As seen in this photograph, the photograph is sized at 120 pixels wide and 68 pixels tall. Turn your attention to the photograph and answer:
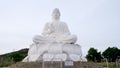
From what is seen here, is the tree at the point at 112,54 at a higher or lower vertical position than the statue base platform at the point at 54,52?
higher

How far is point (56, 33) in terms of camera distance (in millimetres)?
14602

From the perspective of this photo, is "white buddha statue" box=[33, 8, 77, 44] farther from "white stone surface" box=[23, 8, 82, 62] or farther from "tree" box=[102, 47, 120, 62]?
"tree" box=[102, 47, 120, 62]

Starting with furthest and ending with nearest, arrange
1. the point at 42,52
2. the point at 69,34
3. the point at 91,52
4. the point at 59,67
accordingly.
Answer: the point at 91,52 < the point at 69,34 < the point at 42,52 < the point at 59,67

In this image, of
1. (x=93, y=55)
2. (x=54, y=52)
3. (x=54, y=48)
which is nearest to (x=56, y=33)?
(x=54, y=48)

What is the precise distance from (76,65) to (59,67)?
0.76m

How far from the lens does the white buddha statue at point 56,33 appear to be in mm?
13836

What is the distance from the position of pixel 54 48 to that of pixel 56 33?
1.32 metres

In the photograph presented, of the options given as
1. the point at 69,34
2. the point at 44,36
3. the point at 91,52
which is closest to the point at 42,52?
the point at 44,36

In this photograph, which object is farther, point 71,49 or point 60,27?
point 60,27

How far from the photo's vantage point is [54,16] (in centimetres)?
1517

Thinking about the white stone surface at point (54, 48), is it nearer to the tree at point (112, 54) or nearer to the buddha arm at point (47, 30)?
the buddha arm at point (47, 30)

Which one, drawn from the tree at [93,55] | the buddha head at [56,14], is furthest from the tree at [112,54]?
the buddha head at [56,14]

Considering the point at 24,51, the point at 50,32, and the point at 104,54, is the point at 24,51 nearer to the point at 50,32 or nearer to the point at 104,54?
the point at 104,54

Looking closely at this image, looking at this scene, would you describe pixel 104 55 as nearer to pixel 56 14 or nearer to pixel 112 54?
pixel 112 54
